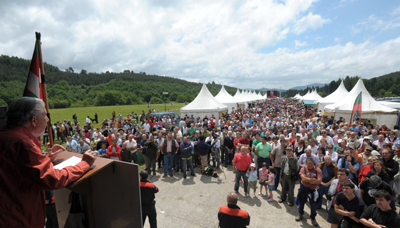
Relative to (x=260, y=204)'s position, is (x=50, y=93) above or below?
above

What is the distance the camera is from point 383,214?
2.85 meters

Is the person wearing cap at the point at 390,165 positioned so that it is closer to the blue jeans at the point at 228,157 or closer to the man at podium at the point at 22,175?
the blue jeans at the point at 228,157

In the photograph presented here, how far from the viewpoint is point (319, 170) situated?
184 inches

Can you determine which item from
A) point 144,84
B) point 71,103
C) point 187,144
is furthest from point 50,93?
point 187,144

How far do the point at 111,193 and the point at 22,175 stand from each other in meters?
0.53

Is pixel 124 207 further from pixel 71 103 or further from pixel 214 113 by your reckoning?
pixel 71 103

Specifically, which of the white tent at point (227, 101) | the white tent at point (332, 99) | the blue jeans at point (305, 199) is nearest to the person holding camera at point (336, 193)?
the blue jeans at point (305, 199)

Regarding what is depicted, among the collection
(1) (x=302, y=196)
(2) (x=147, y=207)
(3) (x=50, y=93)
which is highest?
(3) (x=50, y=93)

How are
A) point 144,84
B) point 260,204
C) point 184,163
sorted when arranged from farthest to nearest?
point 144,84 → point 184,163 → point 260,204

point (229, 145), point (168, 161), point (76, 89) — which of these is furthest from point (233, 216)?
point (76, 89)

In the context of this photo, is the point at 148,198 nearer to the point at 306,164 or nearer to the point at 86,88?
the point at 306,164

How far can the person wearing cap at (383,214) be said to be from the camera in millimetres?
2742

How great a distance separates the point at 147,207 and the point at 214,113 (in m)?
13.8

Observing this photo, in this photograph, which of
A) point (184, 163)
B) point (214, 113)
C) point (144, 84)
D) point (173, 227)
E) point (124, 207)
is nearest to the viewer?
point (124, 207)
